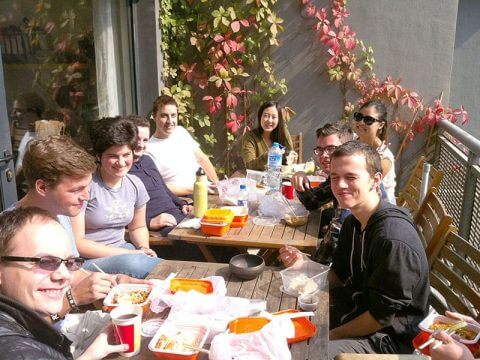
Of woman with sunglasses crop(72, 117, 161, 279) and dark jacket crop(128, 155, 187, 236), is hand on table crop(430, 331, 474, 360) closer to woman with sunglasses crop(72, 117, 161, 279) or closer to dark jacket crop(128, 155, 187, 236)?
woman with sunglasses crop(72, 117, 161, 279)

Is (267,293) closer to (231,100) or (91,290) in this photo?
(91,290)

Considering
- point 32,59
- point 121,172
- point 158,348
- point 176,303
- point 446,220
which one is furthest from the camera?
point 32,59

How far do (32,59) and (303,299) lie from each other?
2951mm

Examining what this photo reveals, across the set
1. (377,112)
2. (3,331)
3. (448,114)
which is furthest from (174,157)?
(448,114)

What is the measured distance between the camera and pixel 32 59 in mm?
3541

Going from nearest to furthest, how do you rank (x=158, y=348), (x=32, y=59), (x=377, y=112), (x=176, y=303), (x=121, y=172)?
(x=158, y=348) < (x=176, y=303) < (x=121, y=172) < (x=32, y=59) < (x=377, y=112)

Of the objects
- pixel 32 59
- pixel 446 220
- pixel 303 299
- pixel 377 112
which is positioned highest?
pixel 32 59

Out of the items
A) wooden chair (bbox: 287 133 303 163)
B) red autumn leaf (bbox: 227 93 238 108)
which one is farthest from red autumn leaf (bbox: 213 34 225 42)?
wooden chair (bbox: 287 133 303 163)

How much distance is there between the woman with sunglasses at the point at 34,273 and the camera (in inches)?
47.5

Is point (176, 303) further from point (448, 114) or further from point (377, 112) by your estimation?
point (448, 114)

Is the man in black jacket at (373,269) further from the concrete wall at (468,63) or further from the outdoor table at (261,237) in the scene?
the concrete wall at (468,63)

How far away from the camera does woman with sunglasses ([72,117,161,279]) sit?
2580 millimetres

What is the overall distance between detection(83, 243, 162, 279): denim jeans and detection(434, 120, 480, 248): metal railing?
252 centimetres

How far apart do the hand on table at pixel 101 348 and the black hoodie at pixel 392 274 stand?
3.60 feet
